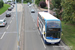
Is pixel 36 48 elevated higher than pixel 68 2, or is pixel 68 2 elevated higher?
pixel 68 2

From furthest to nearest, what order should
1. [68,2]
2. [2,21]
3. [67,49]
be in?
[2,21], [68,2], [67,49]

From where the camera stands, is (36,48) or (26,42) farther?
(26,42)

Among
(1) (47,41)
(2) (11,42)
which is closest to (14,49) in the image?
(2) (11,42)

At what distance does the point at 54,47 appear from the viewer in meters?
15.5

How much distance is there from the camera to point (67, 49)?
48.7ft

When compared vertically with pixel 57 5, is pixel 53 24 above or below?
below

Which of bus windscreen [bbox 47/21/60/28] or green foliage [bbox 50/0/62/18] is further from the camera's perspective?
green foliage [bbox 50/0/62/18]

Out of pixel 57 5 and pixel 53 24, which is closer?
pixel 53 24

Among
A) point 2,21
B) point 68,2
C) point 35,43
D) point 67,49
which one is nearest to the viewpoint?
point 67,49

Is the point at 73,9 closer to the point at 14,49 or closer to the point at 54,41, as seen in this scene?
the point at 54,41

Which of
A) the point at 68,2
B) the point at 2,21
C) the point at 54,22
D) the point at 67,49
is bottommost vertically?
the point at 67,49

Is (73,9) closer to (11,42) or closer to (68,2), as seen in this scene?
(68,2)

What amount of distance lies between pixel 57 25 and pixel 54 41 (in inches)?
88.9

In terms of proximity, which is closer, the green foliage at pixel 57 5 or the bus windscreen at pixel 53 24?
the bus windscreen at pixel 53 24
